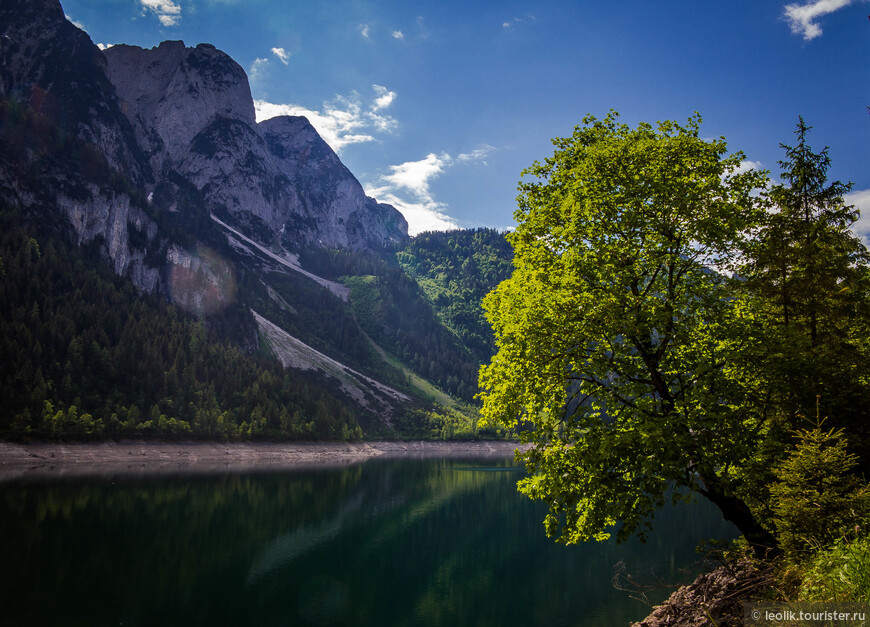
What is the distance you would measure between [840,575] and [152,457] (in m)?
130

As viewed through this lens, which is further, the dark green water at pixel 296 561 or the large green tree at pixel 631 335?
the dark green water at pixel 296 561

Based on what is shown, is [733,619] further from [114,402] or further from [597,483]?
[114,402]

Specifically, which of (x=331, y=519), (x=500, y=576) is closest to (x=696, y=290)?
(x=500, y=576)

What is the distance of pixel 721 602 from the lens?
12977 millimetres

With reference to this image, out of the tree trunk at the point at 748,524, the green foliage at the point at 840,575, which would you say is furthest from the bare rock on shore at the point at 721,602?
the green foliage at the point at 840,575

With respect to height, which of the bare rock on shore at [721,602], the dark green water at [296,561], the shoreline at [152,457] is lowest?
the shoreline at [152,457]

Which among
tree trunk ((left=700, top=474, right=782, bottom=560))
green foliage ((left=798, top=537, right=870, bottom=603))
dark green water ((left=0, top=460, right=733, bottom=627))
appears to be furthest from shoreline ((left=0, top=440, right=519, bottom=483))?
green foliage ((left=798, top=537, right=870, bottom=603))

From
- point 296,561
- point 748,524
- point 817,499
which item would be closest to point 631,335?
point 817,499

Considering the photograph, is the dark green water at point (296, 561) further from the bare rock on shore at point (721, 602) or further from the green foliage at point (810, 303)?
the green foliage at point (810, 303)

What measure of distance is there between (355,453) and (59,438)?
8937cm

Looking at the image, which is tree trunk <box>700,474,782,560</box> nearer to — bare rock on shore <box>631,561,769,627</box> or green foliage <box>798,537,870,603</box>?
bare rock on shore <box>631,561,769,627</box>

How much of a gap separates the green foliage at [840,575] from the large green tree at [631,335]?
7.91 feet

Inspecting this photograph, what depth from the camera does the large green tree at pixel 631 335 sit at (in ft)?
41.8

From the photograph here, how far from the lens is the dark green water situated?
2752 centimetres
